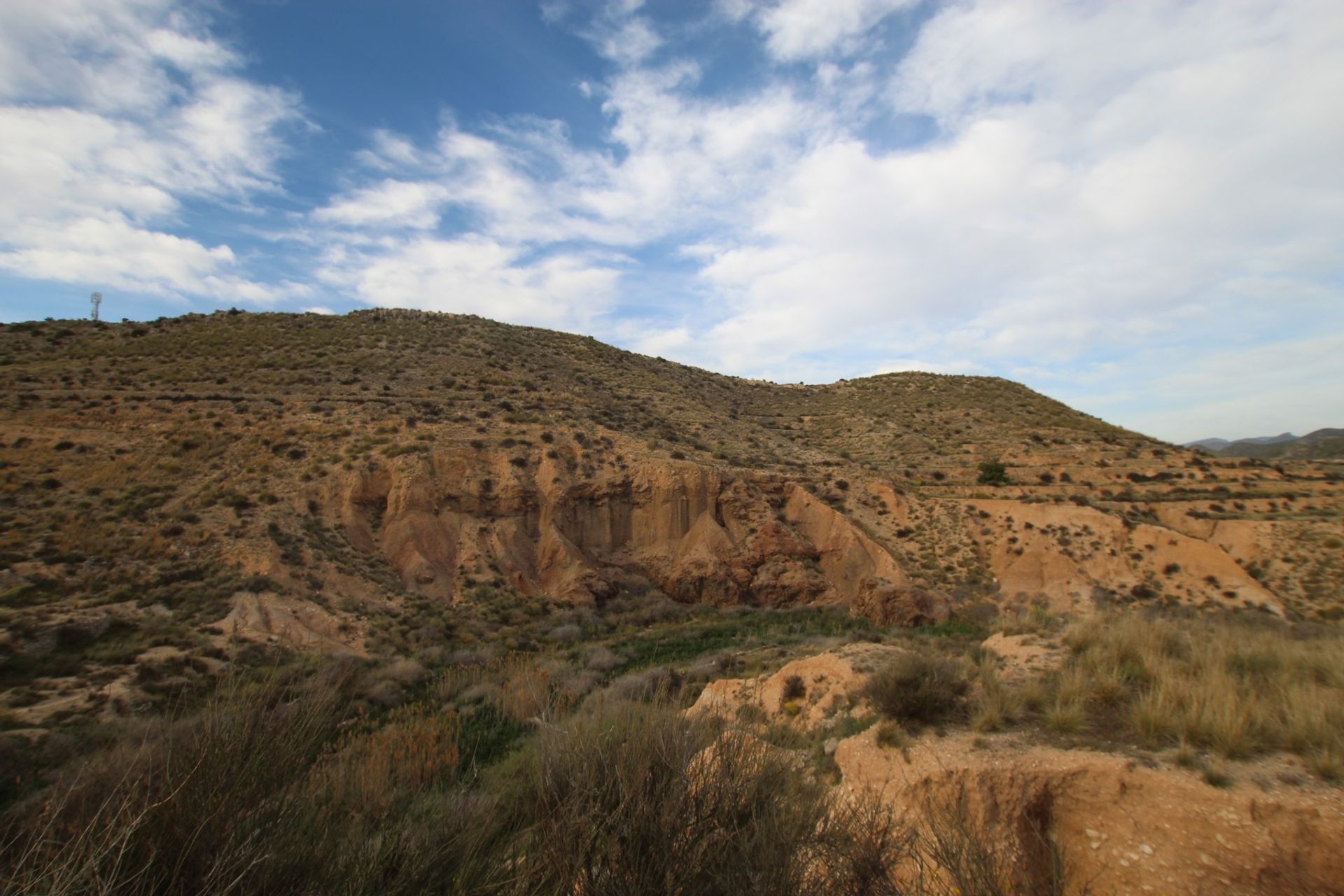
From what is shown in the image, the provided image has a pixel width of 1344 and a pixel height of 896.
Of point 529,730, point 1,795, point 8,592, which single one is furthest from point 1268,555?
point 8,592

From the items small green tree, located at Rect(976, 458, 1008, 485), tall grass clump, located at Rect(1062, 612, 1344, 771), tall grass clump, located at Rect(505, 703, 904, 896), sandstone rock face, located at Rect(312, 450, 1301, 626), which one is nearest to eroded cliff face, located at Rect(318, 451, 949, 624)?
sandstone rock face, located at Rect(312, 450, 1301, 626)

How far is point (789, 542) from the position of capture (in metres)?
27.5

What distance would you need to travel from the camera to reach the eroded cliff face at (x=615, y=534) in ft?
75.3

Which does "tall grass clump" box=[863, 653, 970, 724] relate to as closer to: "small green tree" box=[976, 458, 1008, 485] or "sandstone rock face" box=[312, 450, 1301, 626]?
"sandstone rock face" box=[312, 450, 1301, 626]

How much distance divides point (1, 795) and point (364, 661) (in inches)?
311

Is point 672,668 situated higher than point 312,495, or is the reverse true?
point 312,495

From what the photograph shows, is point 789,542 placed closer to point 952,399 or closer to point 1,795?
point 1,795

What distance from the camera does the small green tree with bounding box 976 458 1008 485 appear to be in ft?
112

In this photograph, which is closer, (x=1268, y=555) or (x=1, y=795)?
(x=1, y=795)

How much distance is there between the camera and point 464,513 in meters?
24.7

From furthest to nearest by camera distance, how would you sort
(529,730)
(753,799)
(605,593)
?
(605,593) → (529,730) → (753,799)

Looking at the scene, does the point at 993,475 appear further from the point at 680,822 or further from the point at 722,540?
the point at 680,822

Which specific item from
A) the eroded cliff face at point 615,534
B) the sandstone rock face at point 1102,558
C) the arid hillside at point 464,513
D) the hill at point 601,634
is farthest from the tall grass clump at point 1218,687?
the sandstone rock face at point 1102,558

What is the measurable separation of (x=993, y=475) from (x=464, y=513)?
28.1m
